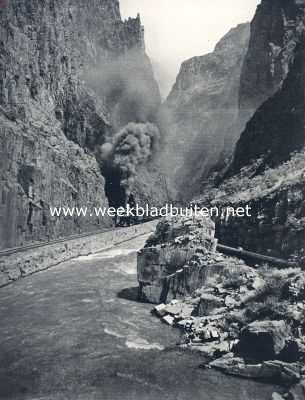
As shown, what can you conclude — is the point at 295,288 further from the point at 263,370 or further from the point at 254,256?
the point at 254,256

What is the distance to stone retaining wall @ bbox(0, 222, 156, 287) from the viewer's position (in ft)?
138

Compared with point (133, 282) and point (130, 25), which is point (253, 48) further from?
point (133, 282)

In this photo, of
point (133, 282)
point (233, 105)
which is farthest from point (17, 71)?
point (233, 105)

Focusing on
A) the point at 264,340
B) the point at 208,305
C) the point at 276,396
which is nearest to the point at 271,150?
the point at 208,305

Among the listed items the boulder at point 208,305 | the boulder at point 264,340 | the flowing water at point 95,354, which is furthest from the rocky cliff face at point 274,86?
the boulder at point 264,340

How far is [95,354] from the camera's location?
22.6 meters

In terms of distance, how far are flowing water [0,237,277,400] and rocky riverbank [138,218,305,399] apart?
97 cm

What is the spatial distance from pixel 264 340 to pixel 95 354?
8.57 m

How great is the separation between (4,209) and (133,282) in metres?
22.1

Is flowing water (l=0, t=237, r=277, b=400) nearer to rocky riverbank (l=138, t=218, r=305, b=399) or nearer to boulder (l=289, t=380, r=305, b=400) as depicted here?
rocky riverbank (l=138, t=218, r=305, b=399)

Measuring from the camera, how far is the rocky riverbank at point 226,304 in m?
20.3

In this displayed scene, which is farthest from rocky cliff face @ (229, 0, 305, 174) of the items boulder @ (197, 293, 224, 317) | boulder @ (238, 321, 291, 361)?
boulder @ (238, 321, 291, 361)

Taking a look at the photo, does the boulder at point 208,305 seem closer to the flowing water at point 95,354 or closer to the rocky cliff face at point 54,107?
the flowing water at point 95,354

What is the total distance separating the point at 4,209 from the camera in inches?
2110
